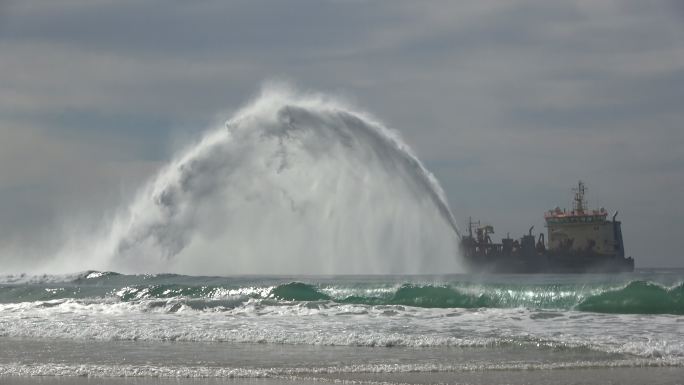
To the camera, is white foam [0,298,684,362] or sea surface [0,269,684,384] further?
white foam [0,298,684,362]

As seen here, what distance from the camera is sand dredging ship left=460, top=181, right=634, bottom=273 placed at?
2285 inches

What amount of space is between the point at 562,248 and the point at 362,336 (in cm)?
4627

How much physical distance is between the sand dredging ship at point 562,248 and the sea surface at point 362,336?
3157 cm

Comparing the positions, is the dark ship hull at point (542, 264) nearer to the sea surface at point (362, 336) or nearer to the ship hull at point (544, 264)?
the ship hull at point (544, 264)

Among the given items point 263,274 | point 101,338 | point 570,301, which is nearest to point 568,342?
point 570,301

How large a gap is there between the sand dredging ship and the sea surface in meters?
31.6

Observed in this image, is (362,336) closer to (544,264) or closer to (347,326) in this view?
(347,326)

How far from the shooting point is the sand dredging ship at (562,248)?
58031 millimetres

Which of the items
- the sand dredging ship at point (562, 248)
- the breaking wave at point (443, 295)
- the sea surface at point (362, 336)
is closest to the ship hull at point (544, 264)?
the sand dredging ship at point (562, 248)

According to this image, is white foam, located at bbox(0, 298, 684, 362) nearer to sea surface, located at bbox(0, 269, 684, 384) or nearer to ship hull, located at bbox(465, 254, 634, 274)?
sea surface, located at bbox(0, 269, 684, 384)

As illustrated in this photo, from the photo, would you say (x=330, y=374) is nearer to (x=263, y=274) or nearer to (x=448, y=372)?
(x=448, y=372)

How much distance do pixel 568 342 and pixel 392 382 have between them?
4667 mm

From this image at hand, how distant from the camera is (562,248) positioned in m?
59.7

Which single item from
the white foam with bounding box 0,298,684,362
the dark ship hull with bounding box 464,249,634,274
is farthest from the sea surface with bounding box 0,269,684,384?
the dark ship hull with bounding box 464,249,634,274
